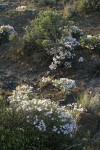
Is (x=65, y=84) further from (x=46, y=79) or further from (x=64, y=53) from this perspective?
(x=64, y=53)

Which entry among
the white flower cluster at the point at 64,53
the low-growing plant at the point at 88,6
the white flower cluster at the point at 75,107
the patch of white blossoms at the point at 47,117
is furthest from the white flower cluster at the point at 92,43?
the patch of white blossoms at the point at 47,117

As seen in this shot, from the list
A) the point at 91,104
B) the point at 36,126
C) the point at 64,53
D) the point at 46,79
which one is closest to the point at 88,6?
the point at 64,53

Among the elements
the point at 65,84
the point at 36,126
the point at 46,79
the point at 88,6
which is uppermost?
the point at 36,126

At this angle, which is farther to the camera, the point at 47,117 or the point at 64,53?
the point at 64,53

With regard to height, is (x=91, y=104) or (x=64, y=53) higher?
(x=64, y=53)

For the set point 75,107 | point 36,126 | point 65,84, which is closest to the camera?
point 36,126

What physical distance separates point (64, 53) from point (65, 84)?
1.52 metres

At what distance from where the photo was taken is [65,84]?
1004cm

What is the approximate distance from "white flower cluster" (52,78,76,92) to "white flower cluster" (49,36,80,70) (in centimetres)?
107

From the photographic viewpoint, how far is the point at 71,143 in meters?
7.20

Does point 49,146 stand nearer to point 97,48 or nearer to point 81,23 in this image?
point 97,48

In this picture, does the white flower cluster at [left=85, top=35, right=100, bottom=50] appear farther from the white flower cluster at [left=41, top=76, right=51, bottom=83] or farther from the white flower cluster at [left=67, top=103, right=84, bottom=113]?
the white flower cluster at [left=67, top=103, right=84, bottom=113]

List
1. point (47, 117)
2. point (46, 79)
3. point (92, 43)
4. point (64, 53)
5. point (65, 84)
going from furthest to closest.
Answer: point (92, 43)
point (64, 53)
point (46, 79)
point (65, 84)
point (47, 117)

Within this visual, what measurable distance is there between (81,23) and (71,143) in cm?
848
